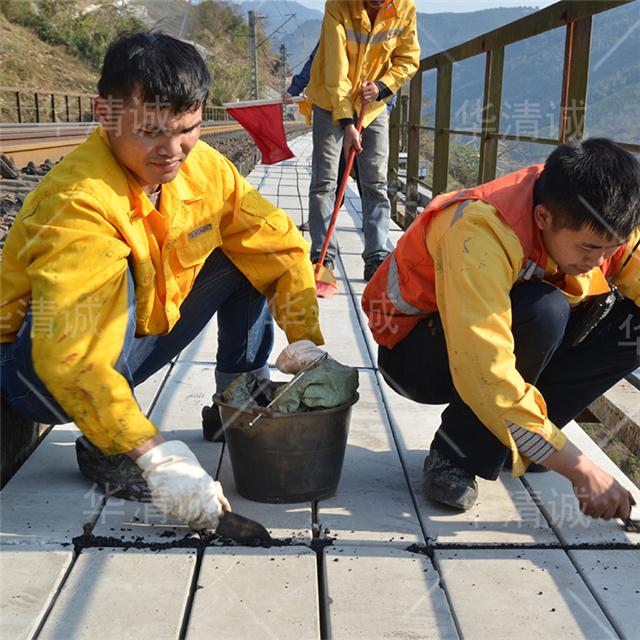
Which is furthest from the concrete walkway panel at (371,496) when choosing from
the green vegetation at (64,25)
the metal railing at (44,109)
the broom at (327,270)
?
the green vegetation at (64,25)

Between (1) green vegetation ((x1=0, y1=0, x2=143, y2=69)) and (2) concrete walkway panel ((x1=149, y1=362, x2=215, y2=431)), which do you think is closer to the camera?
(2) concrete walkway panel ((x1=149, y1=362, x2=215, y2=431))

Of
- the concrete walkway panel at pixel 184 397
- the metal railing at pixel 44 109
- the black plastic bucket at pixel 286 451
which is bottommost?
the concrete walkway panel at pixel 184 397

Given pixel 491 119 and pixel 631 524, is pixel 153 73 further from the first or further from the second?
pixel 491 119

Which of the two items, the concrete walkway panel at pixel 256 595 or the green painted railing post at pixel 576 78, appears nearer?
the concrete walkway panel at pixel 256 595

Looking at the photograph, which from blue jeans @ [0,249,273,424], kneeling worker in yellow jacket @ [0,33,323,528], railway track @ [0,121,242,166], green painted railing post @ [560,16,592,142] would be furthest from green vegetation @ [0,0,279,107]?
kneeling worker in yellow jacket @ [0,33,323,528]

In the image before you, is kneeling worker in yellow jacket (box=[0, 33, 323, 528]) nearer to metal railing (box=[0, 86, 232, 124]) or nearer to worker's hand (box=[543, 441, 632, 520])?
worker's hand (box=[543, 441, 632, 520])

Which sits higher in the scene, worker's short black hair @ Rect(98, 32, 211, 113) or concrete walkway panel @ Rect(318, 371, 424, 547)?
worker's short black hair @ Rect(98, 32, 211, 113)

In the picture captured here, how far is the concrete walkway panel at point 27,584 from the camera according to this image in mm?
1700

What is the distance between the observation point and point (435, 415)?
9.39 feet

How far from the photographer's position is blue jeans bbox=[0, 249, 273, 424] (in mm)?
2102

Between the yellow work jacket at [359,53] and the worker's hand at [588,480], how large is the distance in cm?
290

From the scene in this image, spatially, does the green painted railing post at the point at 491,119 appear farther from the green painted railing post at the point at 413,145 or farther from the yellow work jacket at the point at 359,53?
the green painted railing post at the point at 413,145

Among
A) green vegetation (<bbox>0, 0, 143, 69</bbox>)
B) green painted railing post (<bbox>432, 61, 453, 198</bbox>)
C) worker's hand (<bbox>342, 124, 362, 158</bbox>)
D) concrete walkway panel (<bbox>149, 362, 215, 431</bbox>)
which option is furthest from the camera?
green vegetation (<bbox>0, 0, 143, 69</bbox>)

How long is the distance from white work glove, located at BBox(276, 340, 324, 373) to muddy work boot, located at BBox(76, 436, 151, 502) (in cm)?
47
